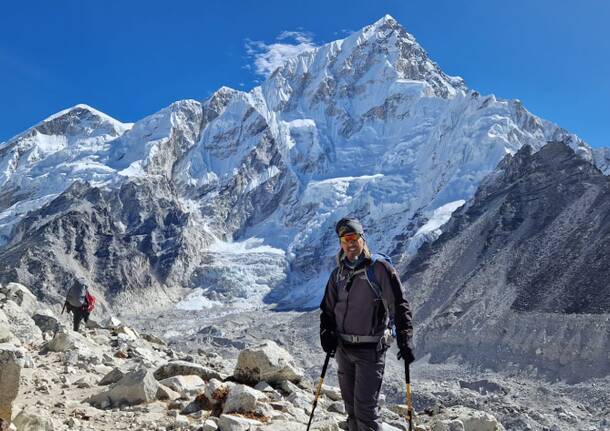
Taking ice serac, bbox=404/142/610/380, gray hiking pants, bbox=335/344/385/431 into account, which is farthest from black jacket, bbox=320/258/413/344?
ice serac, bbox=404/142/610/380

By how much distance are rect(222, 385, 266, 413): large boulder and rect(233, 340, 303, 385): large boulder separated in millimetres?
1799

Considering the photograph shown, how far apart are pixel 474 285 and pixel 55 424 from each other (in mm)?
90482

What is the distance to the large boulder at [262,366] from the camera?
36.0 ft

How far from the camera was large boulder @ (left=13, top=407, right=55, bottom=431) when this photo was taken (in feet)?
25.3

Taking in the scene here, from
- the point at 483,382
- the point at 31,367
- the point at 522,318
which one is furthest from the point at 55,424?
the point at 522,318

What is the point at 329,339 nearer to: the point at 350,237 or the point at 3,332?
the point at 350,237

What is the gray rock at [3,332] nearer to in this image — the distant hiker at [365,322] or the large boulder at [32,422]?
the large boulder at [32,422]

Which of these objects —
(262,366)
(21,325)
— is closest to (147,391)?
(262,366)

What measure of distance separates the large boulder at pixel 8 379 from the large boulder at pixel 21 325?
24.9 ft

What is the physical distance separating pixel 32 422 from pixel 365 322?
3.97m

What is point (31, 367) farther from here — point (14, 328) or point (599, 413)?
point (599, 413)

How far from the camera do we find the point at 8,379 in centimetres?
791

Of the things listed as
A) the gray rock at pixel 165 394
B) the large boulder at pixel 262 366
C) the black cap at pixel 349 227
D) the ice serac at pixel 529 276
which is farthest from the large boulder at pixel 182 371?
the ice serac at pixel 529 276

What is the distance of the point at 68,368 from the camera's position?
40.3 ft
